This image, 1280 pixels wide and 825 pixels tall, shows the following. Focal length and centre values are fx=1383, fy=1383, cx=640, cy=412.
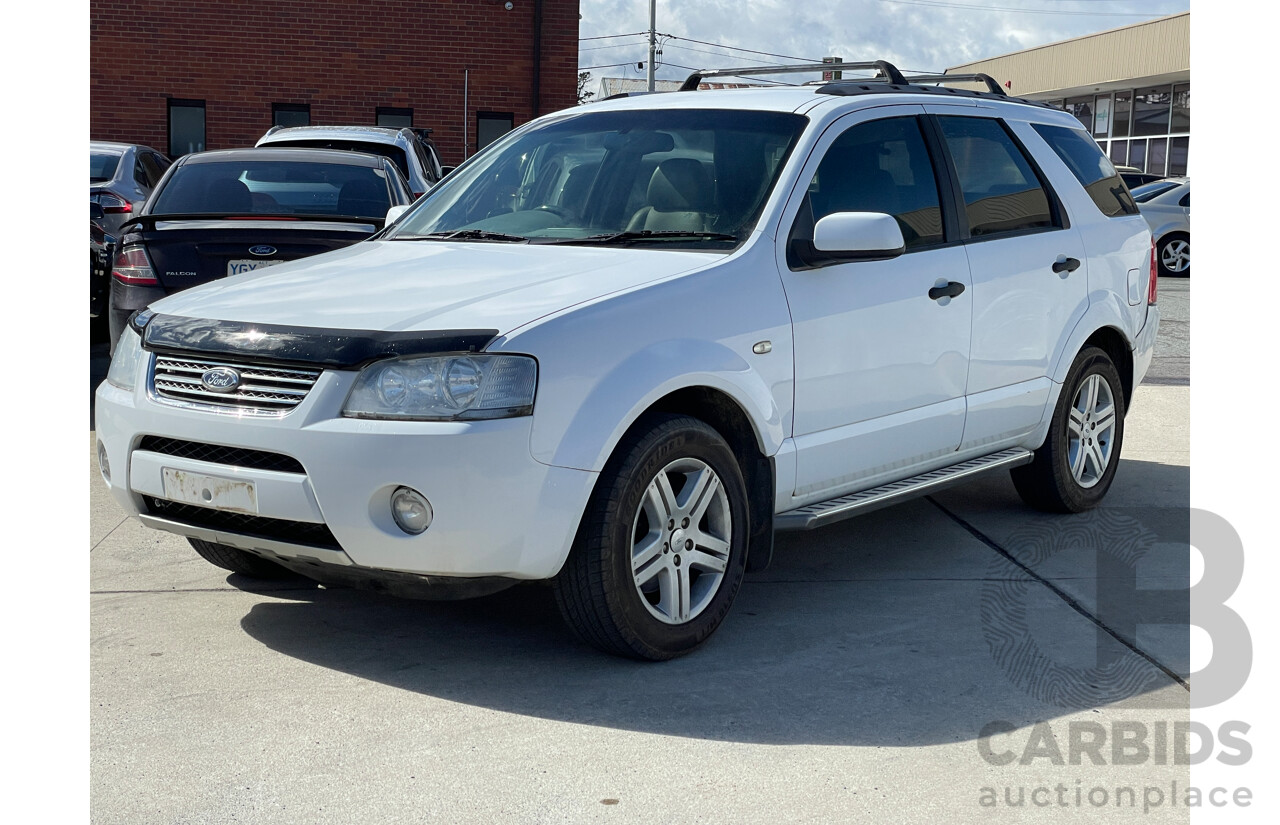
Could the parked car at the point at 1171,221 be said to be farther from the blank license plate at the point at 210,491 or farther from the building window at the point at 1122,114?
the building window at the point at 1122,114

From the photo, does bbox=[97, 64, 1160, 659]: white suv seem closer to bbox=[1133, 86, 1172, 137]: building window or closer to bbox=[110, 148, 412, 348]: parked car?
bbox=[110, 148, 412, 348]: parked car

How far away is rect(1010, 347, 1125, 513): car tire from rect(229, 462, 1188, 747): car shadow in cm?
84

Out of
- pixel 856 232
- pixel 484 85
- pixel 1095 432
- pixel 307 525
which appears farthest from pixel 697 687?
pixel 484 85

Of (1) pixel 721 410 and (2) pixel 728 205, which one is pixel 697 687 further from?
(2) pixel 728 205

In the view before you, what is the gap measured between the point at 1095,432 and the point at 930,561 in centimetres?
132

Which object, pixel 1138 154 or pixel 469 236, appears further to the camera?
pixel 1138 154

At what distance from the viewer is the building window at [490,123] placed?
2294 centimetres

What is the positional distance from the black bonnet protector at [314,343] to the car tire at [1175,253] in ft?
60.5

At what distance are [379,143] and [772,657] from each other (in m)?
8.49

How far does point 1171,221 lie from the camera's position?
66.3 ft

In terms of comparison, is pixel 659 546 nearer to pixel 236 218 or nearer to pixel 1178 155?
pixel 236 218

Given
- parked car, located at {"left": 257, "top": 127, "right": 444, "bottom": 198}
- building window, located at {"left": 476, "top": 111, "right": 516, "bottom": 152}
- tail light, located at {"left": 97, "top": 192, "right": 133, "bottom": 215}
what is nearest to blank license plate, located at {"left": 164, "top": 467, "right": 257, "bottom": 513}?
parked car, located at {"left": 257, "top": 127, "right": 444, "bottom": 198}

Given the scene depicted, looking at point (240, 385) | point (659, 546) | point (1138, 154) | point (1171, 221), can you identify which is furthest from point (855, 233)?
point (1138, 154)

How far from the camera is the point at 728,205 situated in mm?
4859
